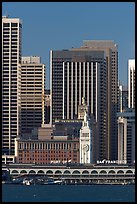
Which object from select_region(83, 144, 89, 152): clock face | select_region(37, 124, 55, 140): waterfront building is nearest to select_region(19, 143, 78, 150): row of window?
select_region(83, 144, 89, 152): clock face

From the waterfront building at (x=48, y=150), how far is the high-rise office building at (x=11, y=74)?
635 cm

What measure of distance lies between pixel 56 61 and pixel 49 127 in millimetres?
11516

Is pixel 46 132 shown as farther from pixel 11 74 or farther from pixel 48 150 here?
pixel 11 74

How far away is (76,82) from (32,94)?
374cm

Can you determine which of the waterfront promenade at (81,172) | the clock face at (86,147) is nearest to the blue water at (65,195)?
the waterfront promenade at (81,172)

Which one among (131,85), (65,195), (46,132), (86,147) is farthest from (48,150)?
(65,195)

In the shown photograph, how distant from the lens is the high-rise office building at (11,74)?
72312 millimetres

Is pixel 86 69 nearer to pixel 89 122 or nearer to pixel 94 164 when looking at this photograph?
pixel 89 122

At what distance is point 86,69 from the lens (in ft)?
250

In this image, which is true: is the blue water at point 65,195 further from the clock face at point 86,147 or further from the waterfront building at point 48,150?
the clock face at point 86,147

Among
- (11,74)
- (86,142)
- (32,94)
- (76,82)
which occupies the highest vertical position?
(11,74)

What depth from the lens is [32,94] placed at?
76000 mm

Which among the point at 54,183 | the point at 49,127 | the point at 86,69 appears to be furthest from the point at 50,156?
the point at 86,69

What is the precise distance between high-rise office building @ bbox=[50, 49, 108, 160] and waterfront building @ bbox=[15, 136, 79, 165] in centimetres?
743
